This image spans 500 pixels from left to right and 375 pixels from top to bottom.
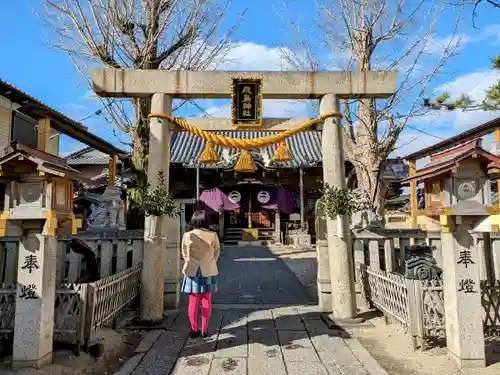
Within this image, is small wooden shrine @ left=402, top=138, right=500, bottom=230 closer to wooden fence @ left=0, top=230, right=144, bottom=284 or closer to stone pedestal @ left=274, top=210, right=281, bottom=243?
wooden fence @ left=0, top=230, right=144, bottom=284

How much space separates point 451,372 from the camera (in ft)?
13.1

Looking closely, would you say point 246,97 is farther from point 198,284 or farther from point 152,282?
point 152,282

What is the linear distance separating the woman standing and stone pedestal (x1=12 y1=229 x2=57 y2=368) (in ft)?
5.75

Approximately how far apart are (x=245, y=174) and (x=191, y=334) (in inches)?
600

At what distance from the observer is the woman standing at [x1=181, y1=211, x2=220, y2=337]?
5.20 metres

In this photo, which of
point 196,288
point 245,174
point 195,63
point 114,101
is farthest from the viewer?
point 245,174

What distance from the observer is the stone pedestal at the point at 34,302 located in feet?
12.8

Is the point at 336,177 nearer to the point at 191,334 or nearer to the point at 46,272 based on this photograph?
the point at 191,334

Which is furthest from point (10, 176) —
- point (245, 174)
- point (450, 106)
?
point (245, 174)

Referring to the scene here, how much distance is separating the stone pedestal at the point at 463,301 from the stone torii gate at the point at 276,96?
2.01 m

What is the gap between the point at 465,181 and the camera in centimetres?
434

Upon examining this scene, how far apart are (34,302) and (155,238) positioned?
7.61ft

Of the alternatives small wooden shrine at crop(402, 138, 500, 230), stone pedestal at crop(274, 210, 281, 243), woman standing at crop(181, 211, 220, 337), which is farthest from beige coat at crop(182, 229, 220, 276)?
stone pedestal at crop(274, 210, 281, 243)

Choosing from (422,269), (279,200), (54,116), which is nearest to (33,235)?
(422,269)
